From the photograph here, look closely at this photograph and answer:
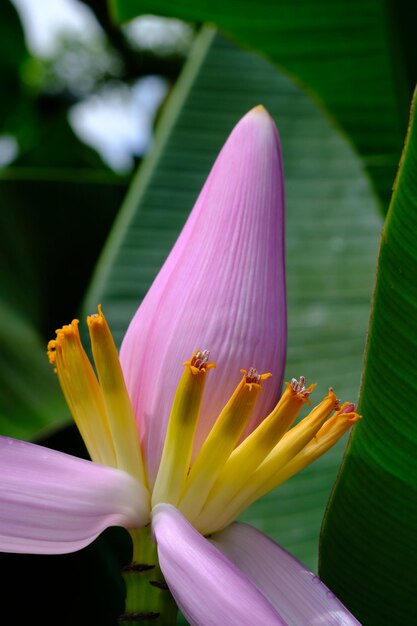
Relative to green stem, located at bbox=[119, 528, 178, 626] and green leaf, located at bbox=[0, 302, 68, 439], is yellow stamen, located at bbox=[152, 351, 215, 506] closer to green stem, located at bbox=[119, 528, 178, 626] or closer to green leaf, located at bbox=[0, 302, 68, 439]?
green stem, located at bbox=[119, 528, 178, 626]

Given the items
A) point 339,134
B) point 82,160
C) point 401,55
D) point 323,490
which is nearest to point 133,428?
point 323,490

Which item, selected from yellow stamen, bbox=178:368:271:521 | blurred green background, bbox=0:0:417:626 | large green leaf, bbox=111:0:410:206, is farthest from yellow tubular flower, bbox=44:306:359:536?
large green leaf, bbox=111:0:410:206

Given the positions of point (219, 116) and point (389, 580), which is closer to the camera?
point (389, 580)

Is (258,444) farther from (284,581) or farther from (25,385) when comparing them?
(25,385)

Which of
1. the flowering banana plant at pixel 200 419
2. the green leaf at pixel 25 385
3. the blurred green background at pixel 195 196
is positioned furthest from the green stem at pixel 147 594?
the green leaf at pixel 25 385

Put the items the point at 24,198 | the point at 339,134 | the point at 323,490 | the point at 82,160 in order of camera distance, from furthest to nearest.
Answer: the point at 82,160, the point at 24,198, the point at 339,134, the point at 323,490

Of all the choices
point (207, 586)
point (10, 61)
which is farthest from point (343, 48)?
point (10, 61)

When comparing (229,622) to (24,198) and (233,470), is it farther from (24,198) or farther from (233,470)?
(24,198)
